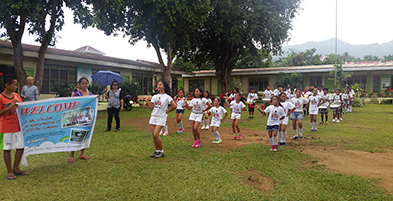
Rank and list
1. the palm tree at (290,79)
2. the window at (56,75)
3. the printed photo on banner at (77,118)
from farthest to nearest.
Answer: the palm tree at (290,79), the window at (56,75), the printed photo on banner at (77,118)

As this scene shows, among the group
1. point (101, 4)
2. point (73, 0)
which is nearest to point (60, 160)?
point (73, 0)

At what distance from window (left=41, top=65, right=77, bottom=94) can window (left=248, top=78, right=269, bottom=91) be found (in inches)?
833

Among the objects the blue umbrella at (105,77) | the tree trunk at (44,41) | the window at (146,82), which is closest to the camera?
the blue umbrella at (105,77)

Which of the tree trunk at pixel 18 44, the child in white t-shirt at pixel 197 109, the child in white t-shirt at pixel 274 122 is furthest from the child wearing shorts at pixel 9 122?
the tree trunk at pixel 18 44

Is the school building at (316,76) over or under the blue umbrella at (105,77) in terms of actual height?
over

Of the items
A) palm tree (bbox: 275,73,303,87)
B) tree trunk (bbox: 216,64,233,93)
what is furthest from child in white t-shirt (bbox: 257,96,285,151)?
palm tree (bbox: 275,73,303,87)

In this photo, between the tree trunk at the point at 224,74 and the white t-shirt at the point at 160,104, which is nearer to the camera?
the white t-shirt at the point at 160,104

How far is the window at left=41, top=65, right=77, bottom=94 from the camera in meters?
16.2

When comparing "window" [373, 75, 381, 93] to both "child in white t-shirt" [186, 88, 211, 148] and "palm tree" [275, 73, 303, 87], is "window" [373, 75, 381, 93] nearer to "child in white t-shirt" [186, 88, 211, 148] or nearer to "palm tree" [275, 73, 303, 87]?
"palm tree" [275, 73, 303, 87]

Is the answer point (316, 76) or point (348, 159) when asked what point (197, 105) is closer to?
point (348, 159)

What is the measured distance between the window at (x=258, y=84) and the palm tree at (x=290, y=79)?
224 cm

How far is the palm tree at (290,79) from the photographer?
27297 mm

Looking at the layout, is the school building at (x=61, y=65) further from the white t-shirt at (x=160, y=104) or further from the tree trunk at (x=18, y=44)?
the white t-shirt at (x=160, y=104)

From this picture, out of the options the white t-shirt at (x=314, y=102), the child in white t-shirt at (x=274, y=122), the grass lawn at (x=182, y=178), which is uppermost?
the white t-shirt at (x=314, y=102)
